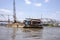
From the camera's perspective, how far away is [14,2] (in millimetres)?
59094

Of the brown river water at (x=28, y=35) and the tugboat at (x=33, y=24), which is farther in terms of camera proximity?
the tugboat at (x=33, y=24)

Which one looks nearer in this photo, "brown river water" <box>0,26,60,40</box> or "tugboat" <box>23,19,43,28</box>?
"brown river water" <box>0,26,60,40</box>

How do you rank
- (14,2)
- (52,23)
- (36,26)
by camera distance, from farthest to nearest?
(52,23)
(14,2)
(36,26)

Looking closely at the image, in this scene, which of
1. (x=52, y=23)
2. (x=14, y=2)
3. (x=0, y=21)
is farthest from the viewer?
(x=0, y=21)

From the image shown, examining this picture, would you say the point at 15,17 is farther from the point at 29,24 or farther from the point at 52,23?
the point at 52,23

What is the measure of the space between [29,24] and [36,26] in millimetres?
2501

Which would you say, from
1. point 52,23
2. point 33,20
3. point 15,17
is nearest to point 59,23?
point 52,23

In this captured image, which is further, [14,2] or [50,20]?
[50,20]

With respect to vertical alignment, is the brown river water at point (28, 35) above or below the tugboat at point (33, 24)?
below

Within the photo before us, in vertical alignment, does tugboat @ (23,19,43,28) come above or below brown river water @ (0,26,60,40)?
above

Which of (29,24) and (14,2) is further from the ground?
(14,2)

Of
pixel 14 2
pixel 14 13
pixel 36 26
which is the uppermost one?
pixel 14 2

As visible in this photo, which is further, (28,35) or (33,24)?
(33,24)

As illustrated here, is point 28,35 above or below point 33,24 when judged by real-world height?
below
